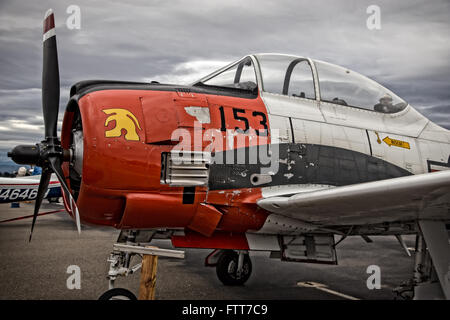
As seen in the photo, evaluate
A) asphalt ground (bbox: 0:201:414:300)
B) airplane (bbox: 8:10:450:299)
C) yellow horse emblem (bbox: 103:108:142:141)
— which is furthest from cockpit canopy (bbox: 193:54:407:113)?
asphalt ground (bbox: 0:201:414:300)

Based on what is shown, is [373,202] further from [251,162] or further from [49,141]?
[49,141]

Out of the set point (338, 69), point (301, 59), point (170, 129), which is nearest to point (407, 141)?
point (338, 69)

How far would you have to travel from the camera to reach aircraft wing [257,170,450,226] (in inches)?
129

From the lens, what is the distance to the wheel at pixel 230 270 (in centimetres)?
611

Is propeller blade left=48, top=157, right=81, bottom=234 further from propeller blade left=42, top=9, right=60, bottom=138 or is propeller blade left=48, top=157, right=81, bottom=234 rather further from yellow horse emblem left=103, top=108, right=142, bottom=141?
propeller blade left=42, top=9, right=60, bottom=138

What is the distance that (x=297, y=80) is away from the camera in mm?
4816

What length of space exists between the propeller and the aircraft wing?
1899 millimetres

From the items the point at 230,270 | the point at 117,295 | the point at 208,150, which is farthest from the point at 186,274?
the point at 208,150

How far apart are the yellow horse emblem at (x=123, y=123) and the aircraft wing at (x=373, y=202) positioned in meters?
1.38

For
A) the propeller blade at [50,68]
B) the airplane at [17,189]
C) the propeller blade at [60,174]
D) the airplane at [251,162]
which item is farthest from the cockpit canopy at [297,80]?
the airplane at [17,189]

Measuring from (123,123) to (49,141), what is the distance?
83 centimetres

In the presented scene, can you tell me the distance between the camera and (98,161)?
11.6 ft

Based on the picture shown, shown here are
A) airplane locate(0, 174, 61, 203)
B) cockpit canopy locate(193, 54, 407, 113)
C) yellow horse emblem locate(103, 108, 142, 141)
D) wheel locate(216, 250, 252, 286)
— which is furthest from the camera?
airplane locate(0, 174, 61, 203)
